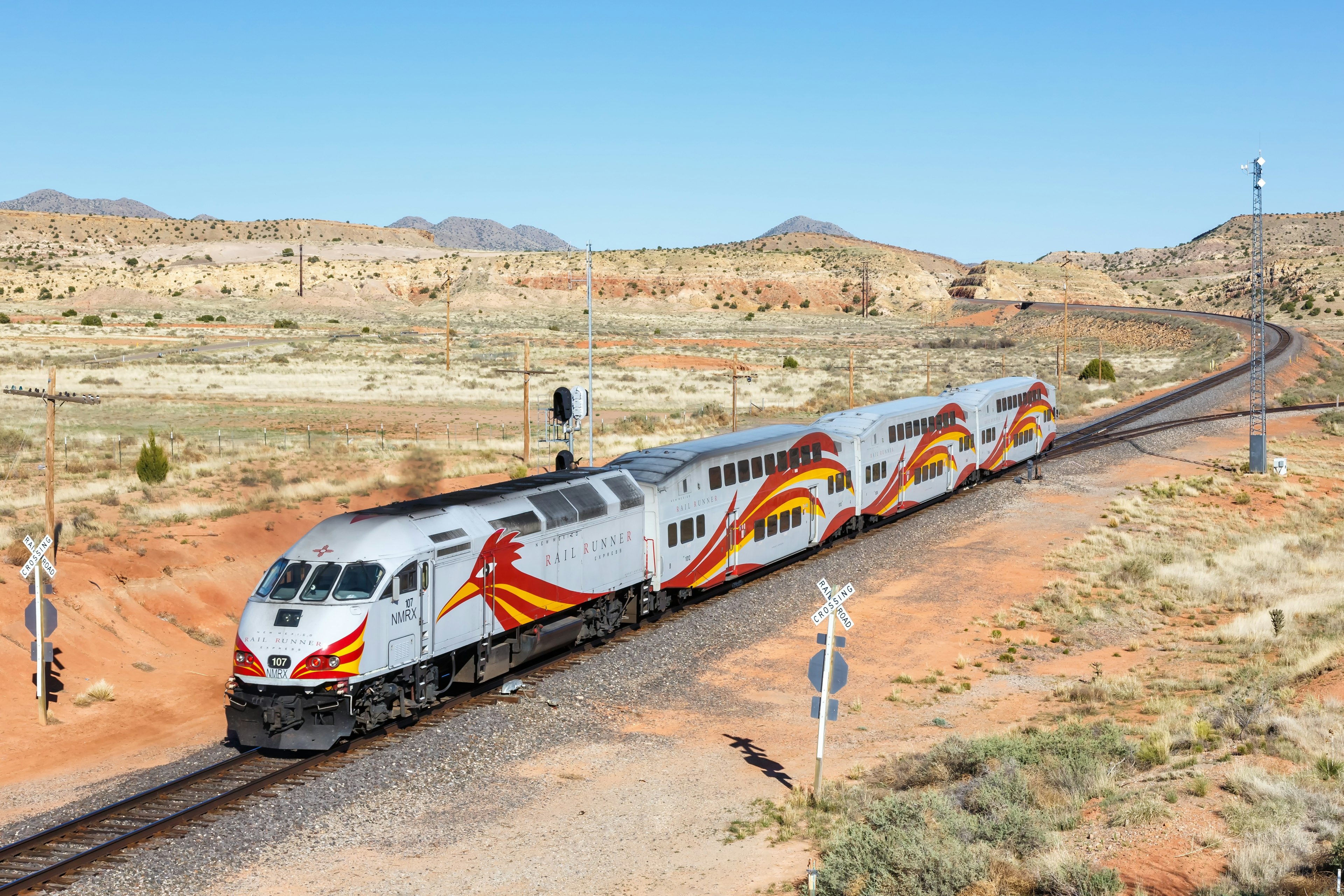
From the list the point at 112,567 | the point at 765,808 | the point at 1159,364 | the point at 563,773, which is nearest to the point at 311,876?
the point at 563,773

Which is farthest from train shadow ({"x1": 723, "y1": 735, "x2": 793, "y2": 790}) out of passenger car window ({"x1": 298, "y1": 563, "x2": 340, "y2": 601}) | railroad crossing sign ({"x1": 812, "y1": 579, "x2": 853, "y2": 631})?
passenger car window ({"x1": 298, "y1": 563, "x2": 340, "y2": 601})

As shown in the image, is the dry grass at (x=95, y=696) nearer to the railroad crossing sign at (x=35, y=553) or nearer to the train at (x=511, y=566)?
the railroad crossing sign at (x=35, y=553)

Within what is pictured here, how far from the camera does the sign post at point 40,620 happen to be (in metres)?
22.8

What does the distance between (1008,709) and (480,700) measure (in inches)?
426

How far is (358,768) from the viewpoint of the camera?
19.8m

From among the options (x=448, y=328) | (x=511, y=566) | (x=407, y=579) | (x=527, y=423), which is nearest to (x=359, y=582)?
(x=407, y=579)

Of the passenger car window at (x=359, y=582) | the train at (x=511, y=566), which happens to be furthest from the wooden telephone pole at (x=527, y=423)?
the passenger car window at (x=359, y=582)

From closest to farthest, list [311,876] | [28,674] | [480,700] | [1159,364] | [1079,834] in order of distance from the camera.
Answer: [1079,834] < [311,876] < [480,700] < [28,674] < [1159,364]

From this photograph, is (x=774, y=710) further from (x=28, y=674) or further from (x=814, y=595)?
(x=28, y=674)

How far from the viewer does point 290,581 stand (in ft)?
67.0

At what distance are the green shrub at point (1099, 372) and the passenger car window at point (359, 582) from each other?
87.2 metres

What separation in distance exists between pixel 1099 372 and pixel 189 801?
91.5m

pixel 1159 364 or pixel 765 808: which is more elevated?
pixel 1159 364

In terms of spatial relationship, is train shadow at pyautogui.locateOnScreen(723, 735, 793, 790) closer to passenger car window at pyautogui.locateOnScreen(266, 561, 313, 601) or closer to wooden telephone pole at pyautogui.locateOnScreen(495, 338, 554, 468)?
passenger car window at pyautogui.locateOnScreen(266, 561, 313, 601)
